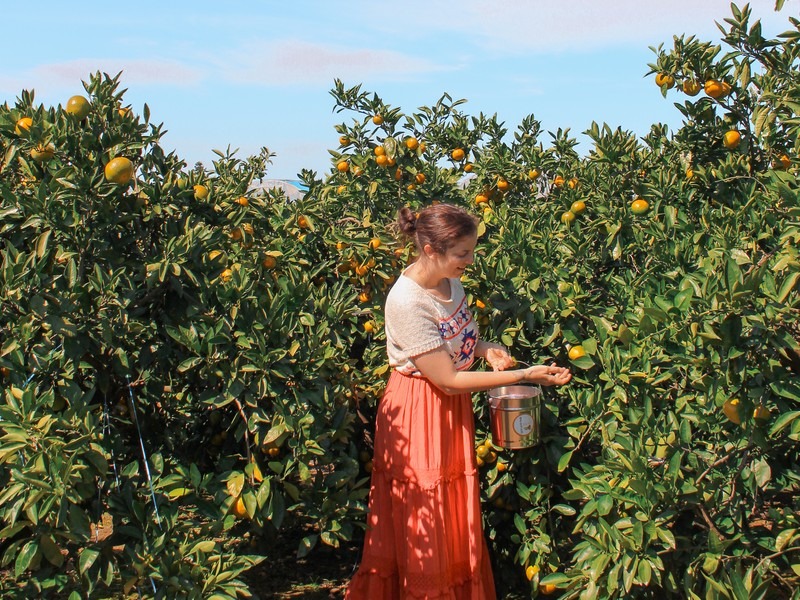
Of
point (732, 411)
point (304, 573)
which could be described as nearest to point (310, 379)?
point (732, 411)

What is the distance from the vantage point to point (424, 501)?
2611 mm

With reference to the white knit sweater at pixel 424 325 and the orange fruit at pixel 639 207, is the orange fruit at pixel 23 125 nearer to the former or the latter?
the white knit sweater at pixel 424 325

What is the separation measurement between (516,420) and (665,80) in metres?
1.99

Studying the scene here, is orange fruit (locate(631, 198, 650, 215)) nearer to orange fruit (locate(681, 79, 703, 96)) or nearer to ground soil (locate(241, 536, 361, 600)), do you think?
orange fruit (locate(681, 79, 703, 96))

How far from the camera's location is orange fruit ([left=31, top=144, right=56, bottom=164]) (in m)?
2.36

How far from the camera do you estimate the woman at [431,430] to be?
98.5 inches

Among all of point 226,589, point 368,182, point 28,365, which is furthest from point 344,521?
point 368,182

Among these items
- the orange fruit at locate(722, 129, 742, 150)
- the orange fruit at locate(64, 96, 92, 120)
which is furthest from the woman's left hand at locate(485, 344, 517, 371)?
the orange fruit at locate(722, 129, 742, 150)

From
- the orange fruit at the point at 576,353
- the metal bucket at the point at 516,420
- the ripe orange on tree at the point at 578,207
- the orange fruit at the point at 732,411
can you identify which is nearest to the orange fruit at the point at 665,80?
the ripe orange on tree at the point at 578,207

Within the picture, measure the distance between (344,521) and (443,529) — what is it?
0.31m

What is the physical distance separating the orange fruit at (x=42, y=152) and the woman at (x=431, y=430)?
1029 millimetres

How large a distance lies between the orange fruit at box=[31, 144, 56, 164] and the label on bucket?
154 centimetres

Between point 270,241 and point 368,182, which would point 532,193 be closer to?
point 368,182

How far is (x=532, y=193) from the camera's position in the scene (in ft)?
14.7
